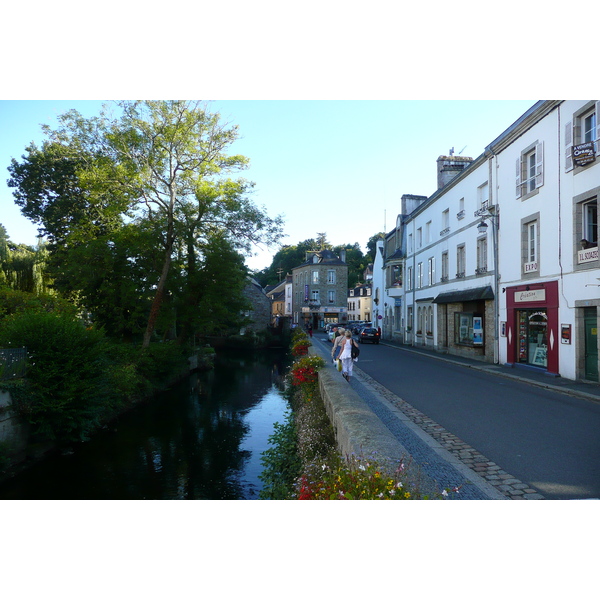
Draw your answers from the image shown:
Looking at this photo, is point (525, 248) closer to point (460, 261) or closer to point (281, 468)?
point (460, 261)

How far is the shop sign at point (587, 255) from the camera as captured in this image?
12558mm

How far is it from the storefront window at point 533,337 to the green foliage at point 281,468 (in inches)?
373

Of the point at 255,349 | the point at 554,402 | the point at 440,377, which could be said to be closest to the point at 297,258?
the point at 255,349

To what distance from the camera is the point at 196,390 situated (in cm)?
2180

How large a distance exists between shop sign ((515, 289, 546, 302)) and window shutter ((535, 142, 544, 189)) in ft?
11.6

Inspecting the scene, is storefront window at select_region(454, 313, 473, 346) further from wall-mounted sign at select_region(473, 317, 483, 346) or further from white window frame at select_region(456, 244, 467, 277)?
white window frame at select_region(456, 244, 467, 277)

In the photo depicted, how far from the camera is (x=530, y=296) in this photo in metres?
16.1

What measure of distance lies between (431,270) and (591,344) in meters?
16.0

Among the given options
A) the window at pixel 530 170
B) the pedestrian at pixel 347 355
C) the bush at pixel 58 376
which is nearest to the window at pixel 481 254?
the window at pixel 530 170

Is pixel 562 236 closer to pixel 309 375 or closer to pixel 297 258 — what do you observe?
pixel 309 375

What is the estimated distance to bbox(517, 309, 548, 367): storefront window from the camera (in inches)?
616

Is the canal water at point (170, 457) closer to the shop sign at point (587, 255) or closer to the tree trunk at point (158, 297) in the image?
the tree trunk at point (158, 297)

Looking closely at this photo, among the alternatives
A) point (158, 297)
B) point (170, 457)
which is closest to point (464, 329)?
point (158, 297)

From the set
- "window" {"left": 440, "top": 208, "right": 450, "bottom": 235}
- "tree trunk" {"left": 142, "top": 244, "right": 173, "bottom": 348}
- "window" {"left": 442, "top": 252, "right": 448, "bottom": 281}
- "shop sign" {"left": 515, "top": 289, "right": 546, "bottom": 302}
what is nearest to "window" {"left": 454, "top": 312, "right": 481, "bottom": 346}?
"window" {"left": 442, "top": 252, "right": 448, "bottom": 281}
